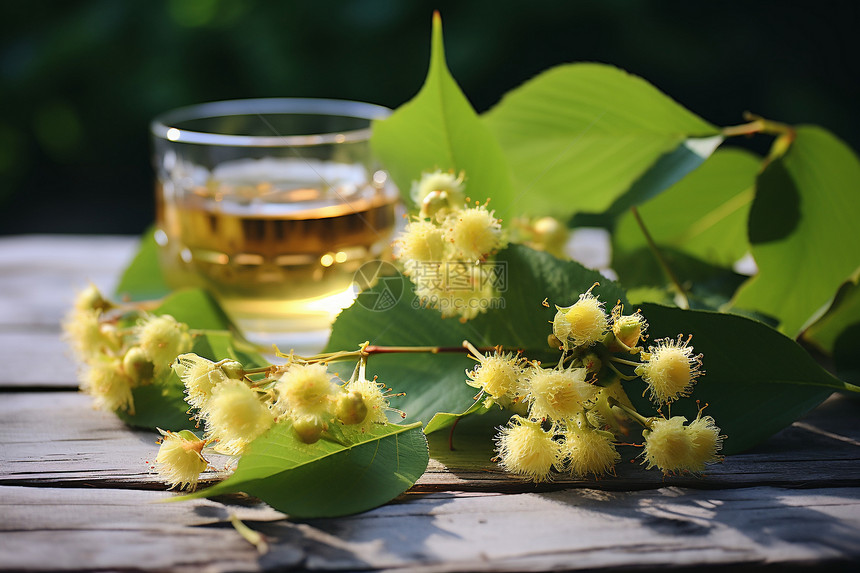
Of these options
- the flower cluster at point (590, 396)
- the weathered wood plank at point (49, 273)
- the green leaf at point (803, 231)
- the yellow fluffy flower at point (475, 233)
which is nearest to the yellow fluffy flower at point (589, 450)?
the flower cluster at point (590, 396)

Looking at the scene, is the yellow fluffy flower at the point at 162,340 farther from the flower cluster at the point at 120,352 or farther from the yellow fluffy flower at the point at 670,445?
the yellow fluffy flower at the point at 670,445

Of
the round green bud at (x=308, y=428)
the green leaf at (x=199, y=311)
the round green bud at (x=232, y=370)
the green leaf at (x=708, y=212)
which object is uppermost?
the green leaf at (x=708, y=212)

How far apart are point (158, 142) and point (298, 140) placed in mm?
144

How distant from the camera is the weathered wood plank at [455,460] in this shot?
41 cm

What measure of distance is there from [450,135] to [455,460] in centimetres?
20

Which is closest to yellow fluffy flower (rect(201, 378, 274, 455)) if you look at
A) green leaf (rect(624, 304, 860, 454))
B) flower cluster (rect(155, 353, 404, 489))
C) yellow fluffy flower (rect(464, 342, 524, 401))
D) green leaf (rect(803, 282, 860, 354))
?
flower cluster (rect(155, 353, 404, 489))

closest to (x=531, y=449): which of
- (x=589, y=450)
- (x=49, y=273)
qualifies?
(x=589, y=450)

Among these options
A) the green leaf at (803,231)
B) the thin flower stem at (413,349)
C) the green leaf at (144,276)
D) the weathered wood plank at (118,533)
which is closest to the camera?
the weathered wood plank at (118,533)

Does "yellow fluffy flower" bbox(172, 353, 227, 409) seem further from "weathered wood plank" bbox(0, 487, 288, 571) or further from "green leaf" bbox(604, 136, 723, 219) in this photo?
"green leaf" bbox(604, 136, 723, 219)

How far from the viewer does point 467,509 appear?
1.25 feet

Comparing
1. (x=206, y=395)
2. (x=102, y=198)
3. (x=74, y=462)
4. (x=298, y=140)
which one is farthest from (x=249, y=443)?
(x=102, y=198)

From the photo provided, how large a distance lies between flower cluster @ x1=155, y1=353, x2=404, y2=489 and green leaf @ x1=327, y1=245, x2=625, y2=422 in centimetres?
5

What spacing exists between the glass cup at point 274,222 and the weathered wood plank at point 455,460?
0.49 feet

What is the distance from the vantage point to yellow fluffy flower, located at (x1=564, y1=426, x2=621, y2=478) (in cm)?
39
